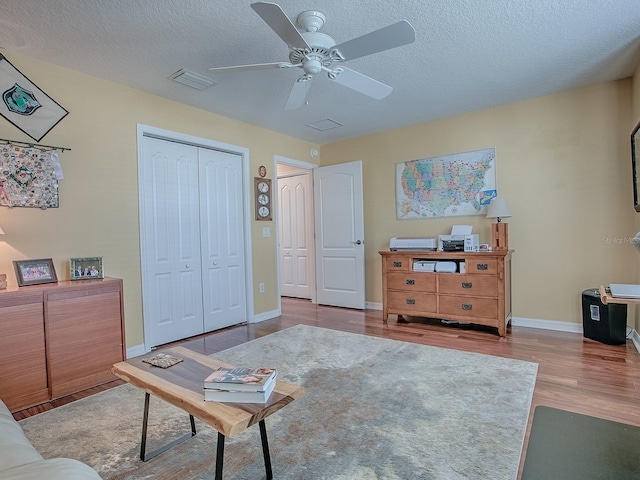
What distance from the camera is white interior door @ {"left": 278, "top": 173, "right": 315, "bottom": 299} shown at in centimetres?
601

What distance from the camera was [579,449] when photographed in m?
1.24

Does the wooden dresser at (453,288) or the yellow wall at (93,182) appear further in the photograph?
the wooden dresser at (453,288)

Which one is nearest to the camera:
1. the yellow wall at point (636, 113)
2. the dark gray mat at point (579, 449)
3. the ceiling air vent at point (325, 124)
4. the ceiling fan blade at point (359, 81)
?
the dark gray mat at point (579, 449)

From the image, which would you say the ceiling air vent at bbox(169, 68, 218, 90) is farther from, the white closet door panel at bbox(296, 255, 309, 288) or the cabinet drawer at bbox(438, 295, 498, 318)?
the white closet door panel at bbox(296, 255, 309, 288)

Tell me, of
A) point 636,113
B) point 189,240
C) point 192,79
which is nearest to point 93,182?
point 189,240

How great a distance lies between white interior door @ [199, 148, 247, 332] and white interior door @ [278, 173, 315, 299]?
64.9 inches

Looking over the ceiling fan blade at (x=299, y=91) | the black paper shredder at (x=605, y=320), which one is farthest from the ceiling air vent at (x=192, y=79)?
the black paper shredder at (x=605, y=320)

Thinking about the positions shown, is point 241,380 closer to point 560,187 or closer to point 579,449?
point 579,449

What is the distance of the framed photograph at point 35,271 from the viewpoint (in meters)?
2.55

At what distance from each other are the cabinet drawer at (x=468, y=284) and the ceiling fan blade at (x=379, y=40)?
2.65 meters

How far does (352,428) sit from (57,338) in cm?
209

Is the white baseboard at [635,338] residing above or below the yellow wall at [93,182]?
below

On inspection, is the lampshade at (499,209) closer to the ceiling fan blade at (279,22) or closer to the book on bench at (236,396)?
the ceiling fan blade at (279,22)

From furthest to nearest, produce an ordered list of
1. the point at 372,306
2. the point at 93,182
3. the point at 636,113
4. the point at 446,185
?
the point at 372,306
the point at 446,185
the point at 636,113
the point at 93,182
